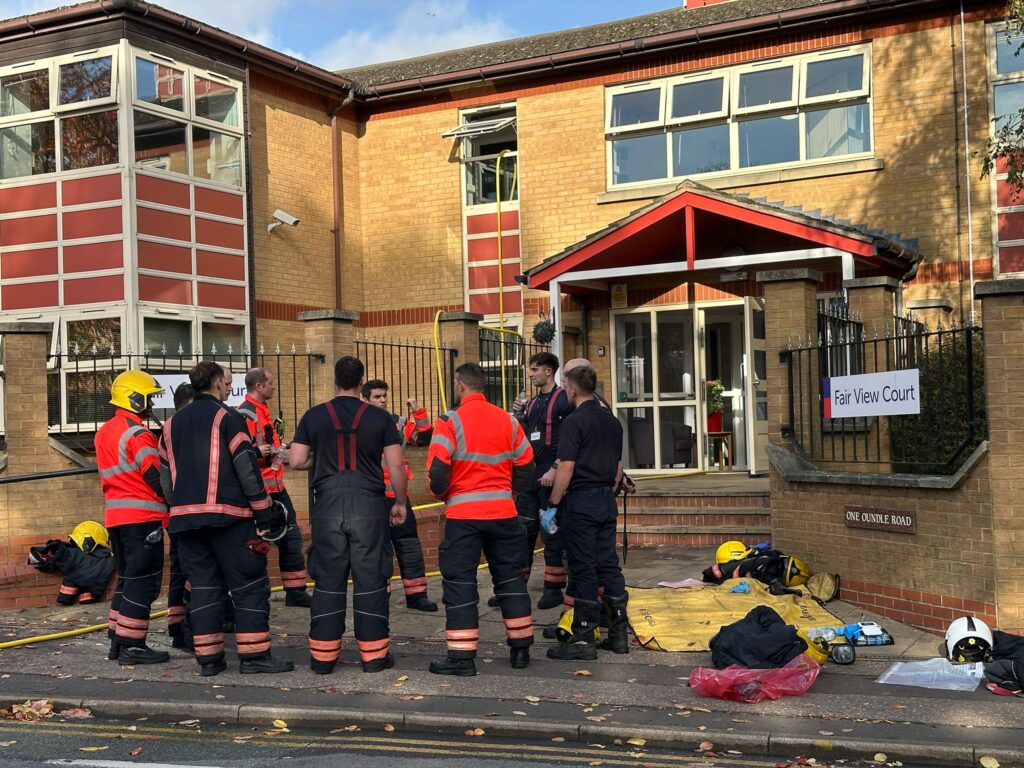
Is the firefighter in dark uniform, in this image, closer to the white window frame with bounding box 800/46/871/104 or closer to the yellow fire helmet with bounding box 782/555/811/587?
the yellow fire helmet with bounding box 782/555/811/587

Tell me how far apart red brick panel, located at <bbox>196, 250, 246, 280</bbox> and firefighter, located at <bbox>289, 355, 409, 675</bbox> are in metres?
8.85

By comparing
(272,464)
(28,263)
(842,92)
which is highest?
(842,92)

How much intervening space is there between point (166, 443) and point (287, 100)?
10.8 metres

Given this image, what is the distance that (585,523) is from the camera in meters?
7.68

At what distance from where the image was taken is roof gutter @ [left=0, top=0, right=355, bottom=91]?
14292 millimetres

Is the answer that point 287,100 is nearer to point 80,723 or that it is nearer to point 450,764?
point 80,723

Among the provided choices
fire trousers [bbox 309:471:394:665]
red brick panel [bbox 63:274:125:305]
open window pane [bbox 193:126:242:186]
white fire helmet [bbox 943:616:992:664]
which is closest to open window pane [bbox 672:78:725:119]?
open window pane [bbox 193:126:242:186]

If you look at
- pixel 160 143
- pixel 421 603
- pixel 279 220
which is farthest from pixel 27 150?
pixel 421 603

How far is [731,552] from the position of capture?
9.88 metres

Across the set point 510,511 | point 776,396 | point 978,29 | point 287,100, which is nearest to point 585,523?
point 510,511

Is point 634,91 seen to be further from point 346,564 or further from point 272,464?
point 346,564

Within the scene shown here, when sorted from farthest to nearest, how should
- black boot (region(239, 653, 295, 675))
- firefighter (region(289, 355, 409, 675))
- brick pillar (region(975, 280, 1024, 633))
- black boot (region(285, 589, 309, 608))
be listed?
black boot (region(285, 589, 309, 608))
brick pillar (region(975, 280, 1024, 633))
black boot (region(239, 653, 295, 675))
firefighter (region(289, 355, 409, 675))

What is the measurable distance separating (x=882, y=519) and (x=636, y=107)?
9384mm

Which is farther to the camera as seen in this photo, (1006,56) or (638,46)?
(638,46)
